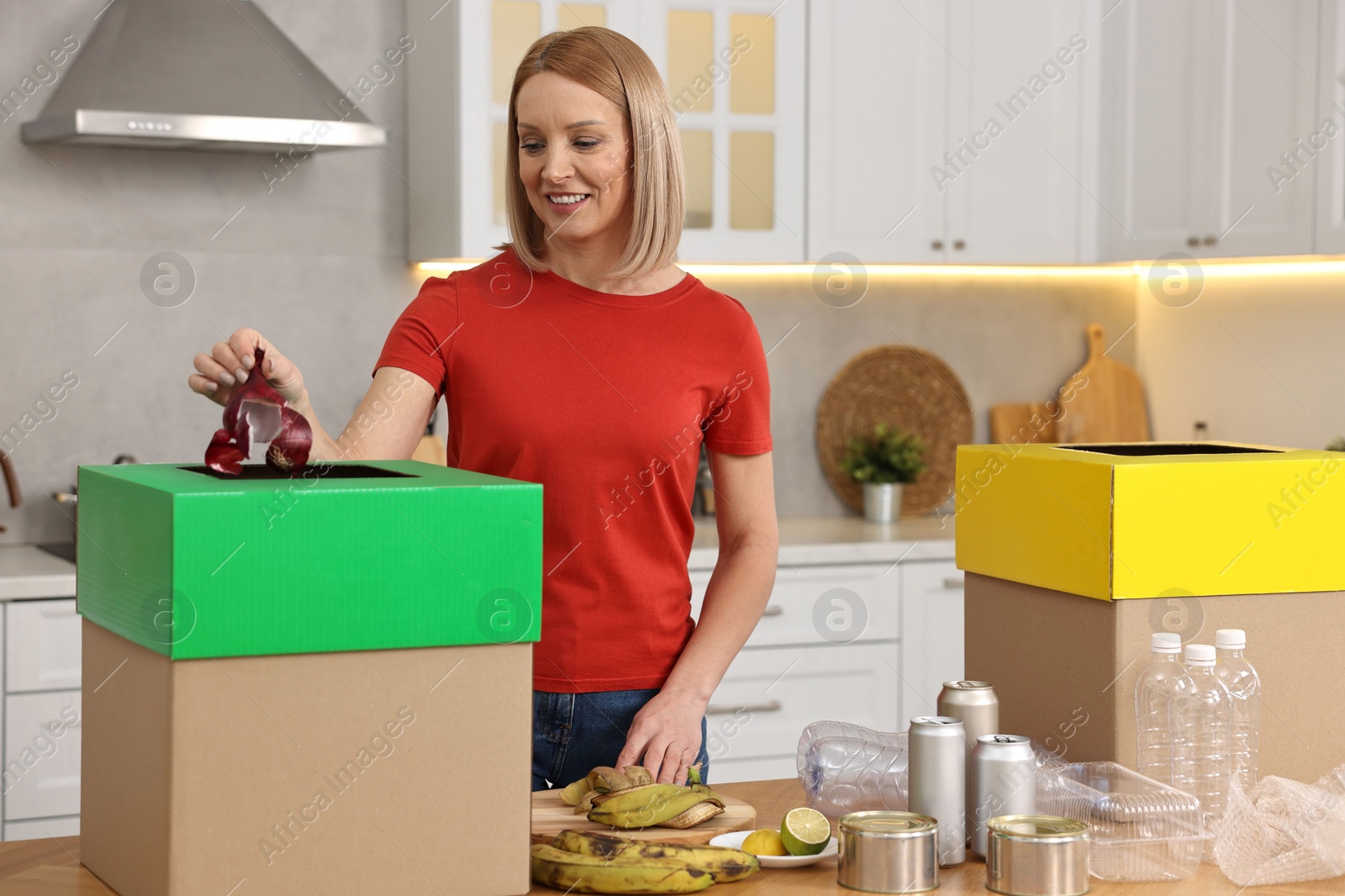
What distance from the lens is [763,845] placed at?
1.12 m

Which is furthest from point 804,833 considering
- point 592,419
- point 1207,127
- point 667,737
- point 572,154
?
point 1207,127

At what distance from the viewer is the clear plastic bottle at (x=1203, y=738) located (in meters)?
1.21

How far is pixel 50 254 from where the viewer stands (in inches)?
115

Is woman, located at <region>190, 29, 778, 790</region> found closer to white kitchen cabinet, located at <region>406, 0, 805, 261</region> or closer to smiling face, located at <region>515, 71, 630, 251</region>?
smiling face, located at <region>515, 71, 630, 251</region>

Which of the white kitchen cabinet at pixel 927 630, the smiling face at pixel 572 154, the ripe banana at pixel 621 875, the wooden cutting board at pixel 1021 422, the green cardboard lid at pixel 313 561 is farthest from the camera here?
the wooden cutting board at pixel 1021 422

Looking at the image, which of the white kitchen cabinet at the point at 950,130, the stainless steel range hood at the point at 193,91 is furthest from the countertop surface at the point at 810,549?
the stainless steel range hood at the point at 193,91

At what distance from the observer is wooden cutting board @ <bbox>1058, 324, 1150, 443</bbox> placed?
3662 millimetres

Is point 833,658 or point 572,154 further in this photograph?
point 833,658

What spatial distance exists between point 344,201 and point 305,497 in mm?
2324

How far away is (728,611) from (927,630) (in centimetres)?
166

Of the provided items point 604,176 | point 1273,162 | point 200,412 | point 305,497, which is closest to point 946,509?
point 1273,162

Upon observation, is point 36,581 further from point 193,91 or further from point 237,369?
point 237,369

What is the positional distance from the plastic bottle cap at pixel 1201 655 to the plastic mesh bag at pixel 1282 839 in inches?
4.1

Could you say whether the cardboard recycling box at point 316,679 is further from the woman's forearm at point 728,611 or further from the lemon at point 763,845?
the woman's forearm at point 728,611
